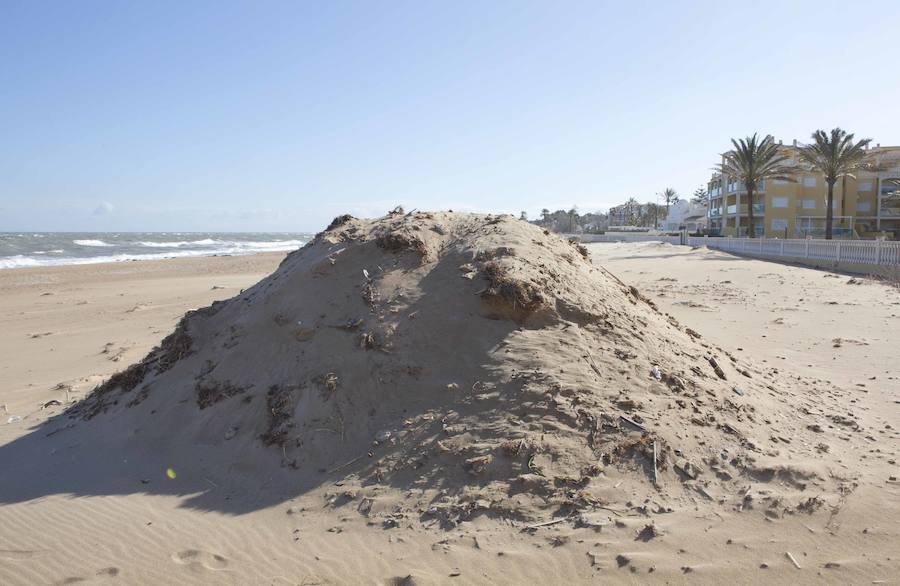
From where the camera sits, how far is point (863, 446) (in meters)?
4.71

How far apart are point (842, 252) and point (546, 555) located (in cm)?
2234

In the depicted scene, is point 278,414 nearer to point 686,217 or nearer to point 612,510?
point 612,510

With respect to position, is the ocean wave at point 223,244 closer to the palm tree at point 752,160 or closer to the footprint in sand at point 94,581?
the palm tree at point 752,160

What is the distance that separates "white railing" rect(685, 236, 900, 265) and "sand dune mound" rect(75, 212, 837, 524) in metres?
16.2

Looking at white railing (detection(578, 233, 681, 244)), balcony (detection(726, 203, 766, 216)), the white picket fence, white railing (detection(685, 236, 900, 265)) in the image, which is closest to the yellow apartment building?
balcony (detection(726, 203, 766, 216))

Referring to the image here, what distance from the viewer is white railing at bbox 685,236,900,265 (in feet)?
60.4

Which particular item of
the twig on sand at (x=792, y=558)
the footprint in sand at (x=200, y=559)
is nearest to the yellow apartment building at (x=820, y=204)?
the twig on sand at (x=792, y=558)

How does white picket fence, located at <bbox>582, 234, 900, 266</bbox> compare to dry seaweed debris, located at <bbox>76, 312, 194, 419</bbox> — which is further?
white picket fence, located at <bbox>582, 234, 900, 266</bbox>

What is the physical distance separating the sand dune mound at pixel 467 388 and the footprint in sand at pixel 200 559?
2.83 feet

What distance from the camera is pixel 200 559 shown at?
3.52 meters

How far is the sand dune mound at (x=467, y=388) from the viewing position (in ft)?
13.1

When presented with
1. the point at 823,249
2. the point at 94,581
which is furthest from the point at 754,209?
the point at 94,581

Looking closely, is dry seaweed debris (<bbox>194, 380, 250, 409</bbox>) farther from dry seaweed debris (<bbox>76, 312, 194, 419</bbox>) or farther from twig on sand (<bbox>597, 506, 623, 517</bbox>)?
twig on sand (<bbox>597, 506, 623, 517</bbox>)

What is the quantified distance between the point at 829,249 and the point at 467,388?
2239 centimetres
